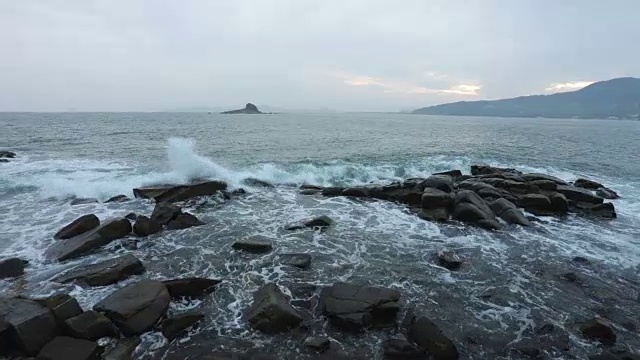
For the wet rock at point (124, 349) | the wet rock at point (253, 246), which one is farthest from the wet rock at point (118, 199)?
the wet rock at point (124, 349)

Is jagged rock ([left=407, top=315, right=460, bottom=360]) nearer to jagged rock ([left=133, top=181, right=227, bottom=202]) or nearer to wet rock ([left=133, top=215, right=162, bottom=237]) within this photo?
wet rock ([left=133, top=215, right=162, bottom=237])

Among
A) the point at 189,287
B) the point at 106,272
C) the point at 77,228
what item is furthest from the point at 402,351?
the point at 77,228

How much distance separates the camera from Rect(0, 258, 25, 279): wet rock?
9.42 metres

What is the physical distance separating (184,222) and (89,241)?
3222 millimetres

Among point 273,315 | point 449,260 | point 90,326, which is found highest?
point 90,326

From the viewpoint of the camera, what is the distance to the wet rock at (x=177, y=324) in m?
7.25

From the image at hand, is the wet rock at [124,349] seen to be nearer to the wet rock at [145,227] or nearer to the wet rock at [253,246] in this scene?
the wet rock at [253,246]

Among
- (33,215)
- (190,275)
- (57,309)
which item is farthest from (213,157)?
(57,309)

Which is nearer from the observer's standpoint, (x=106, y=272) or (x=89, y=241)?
(x=106, y=272)

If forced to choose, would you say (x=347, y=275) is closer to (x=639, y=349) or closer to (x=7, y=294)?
(x=639, y=349)

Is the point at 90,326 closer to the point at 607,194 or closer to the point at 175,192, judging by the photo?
the point at 175,192

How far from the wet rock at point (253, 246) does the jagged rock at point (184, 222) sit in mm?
2859

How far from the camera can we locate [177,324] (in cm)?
740

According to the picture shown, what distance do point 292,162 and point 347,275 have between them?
1887 centimetres
